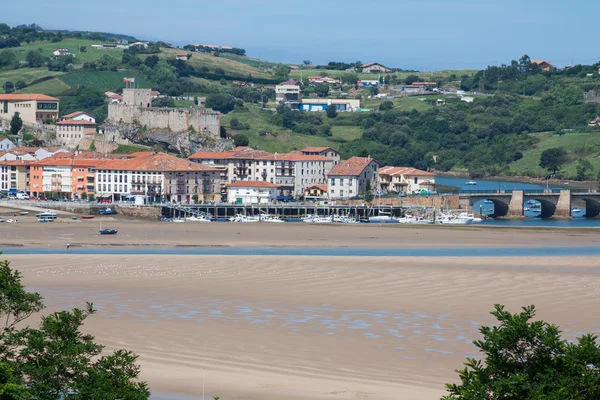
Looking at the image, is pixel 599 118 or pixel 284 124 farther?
pixel 599 118

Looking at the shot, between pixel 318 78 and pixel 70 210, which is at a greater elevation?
pixel 318 78

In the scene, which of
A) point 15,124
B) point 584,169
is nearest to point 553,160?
point 584,169

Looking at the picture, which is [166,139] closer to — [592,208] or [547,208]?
[547,208]

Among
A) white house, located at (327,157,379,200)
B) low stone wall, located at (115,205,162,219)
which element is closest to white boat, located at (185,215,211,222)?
low stone wall, located at (115,205,162,219)

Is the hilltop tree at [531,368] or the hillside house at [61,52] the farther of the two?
the hillside house at [61,52]

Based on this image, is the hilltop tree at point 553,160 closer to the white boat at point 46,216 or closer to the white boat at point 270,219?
the white boat at point 270,219

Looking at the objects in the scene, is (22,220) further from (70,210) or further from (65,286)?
(65,286)

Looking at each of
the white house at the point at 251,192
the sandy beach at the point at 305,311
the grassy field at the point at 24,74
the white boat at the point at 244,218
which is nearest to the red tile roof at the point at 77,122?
the white house at the point at 251,192

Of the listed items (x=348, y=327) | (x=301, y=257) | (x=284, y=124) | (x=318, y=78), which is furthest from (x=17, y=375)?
(x=318, y=78)
